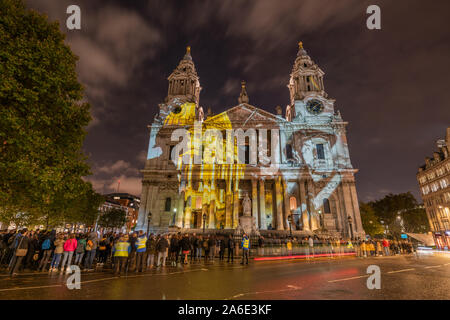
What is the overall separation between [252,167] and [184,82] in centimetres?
2390

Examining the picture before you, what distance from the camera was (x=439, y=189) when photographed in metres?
44.8

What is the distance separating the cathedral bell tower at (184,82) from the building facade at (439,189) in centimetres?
4884

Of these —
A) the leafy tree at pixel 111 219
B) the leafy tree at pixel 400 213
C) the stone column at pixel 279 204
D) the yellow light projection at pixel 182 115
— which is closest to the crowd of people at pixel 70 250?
the stone column at pixel 279 204

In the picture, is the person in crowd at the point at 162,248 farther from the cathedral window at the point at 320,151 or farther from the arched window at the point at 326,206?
the cathedral window at the point at 320,151

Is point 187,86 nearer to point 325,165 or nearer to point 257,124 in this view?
point 257,124

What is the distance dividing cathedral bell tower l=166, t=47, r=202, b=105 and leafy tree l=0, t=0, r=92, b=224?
31461 mm

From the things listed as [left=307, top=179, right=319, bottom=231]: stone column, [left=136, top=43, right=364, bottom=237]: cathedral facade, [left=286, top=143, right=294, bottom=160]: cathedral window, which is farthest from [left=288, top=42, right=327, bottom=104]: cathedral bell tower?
[left=307, top=179, right=319, bottom=231]: stone column

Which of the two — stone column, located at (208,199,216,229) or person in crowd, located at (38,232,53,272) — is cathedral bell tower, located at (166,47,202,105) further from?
person in crowd, located at (38,232,53,272)

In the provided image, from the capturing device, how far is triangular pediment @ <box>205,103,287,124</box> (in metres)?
38.1

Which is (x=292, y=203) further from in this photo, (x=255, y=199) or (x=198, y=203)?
(x=198, y=203)

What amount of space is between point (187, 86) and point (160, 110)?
24.0ft

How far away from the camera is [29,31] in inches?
440

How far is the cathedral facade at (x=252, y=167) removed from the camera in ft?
103

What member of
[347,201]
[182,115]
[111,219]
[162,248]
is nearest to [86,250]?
[162,248]
